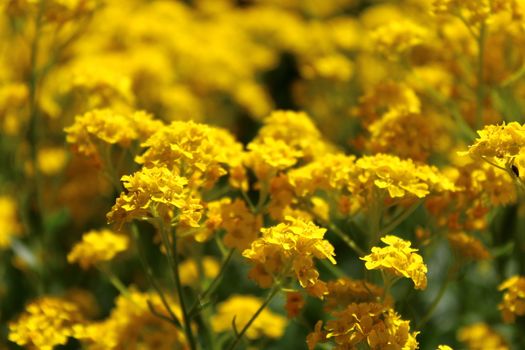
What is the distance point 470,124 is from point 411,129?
0.55 metres

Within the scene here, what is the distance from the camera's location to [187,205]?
1.88 m

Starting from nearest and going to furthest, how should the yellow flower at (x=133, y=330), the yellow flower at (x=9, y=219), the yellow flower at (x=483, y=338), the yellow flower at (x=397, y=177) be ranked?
the yellow flower at (x=397, y=177), the yellow flower at (x=133, y=330), the yellow flower at (x=483, y=338), the yellow flower at (x=9, y=219)

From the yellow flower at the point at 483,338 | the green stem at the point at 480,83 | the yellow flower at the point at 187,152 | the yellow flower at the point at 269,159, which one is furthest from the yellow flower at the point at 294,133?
the yellow flower at the point at 483,338

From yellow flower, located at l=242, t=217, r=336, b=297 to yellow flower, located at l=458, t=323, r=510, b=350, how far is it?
1105mm

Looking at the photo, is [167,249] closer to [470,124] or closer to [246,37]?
[470,124]

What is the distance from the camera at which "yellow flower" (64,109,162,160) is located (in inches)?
87.5

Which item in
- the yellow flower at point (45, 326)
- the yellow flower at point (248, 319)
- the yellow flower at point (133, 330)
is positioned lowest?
the yellow flower at point (248, 319)

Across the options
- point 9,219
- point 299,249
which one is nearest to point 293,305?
point 299,249

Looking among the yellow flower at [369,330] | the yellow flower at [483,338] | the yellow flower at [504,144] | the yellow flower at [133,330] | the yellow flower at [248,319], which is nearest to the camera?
the yellow flower at [369,330]

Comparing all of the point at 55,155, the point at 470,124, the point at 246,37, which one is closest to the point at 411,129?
the point at 470,124

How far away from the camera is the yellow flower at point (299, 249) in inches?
72.5

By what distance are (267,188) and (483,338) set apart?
1.05 metres

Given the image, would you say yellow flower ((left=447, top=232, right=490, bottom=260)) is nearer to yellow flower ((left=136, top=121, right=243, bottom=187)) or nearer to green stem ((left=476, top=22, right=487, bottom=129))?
green stem ((left=476, top=22, right=487, bottom=129))

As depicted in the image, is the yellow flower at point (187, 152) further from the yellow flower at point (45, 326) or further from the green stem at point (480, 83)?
the green stem at point (480, 83)
